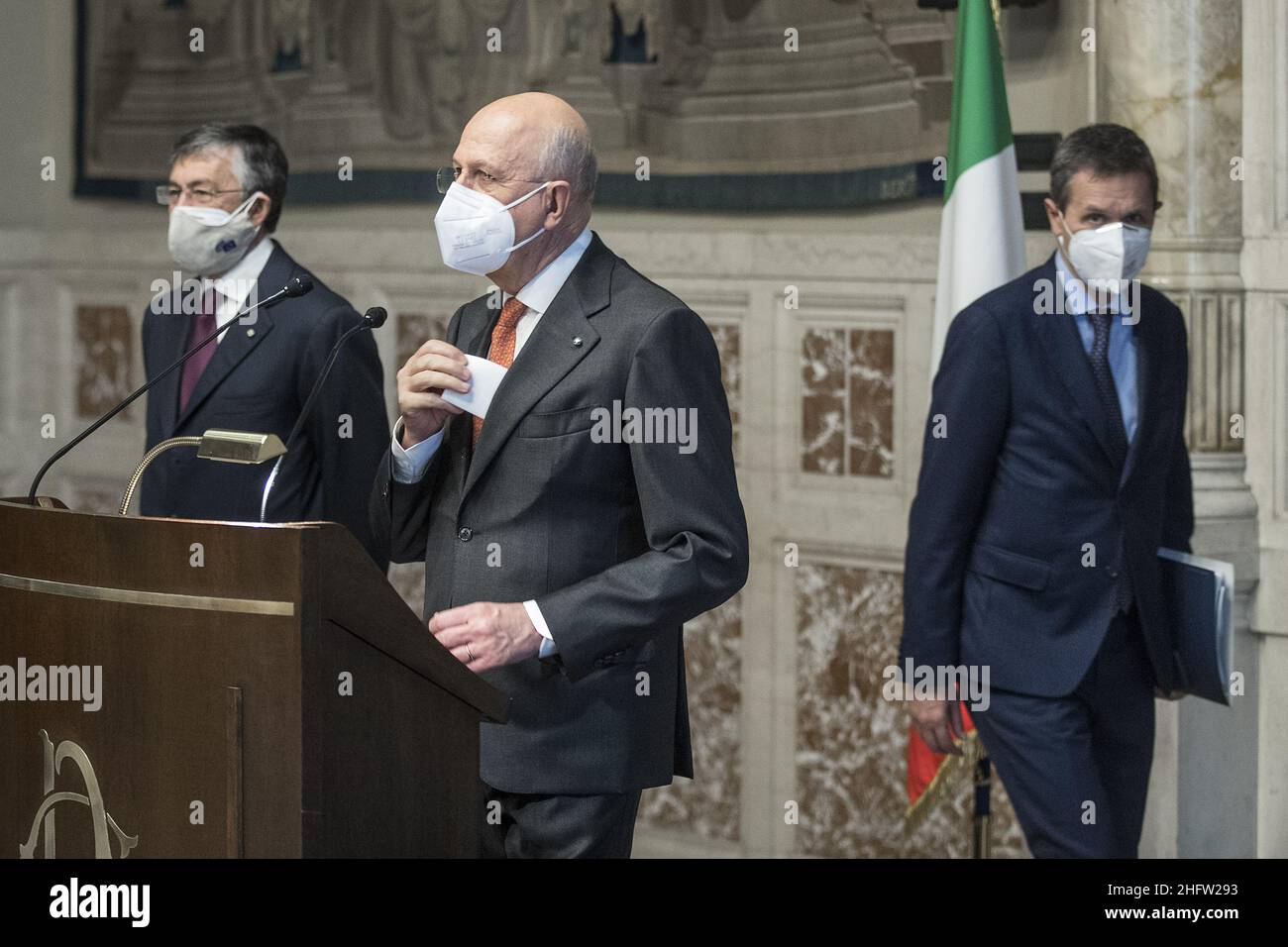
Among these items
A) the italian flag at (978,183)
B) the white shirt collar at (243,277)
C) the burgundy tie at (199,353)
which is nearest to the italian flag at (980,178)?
the italian flag at (978,183)

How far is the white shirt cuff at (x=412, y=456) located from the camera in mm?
2766

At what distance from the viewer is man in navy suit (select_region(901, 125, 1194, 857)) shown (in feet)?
11.4

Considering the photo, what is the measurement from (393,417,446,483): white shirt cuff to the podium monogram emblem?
0.66 m

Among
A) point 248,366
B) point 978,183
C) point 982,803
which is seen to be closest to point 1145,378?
point 978,183

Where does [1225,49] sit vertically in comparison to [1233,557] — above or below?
above

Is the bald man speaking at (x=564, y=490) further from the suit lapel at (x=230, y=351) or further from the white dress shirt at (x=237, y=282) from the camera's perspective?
the white dress shirt at (x=237, y=282)

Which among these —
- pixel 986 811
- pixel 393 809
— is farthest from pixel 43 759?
pixel 986 811

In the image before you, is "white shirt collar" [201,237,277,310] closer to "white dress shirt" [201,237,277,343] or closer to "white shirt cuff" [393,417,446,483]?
"white dress shirt" [201,237,277,343]

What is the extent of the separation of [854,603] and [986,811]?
3.60ft

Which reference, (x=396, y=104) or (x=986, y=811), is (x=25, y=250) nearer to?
(x=396, y=104)

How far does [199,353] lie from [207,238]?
0.24 meters

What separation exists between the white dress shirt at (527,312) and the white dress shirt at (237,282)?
1.09 metres

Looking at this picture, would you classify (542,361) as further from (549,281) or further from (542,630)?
(542,630)

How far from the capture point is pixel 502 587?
2715mm
